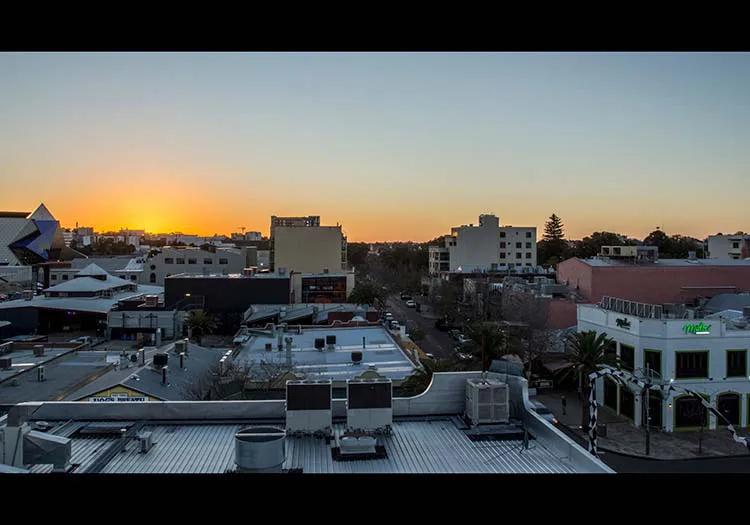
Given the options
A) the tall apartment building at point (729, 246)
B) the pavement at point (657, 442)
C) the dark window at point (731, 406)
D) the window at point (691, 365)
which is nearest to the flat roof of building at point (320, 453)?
the pavement at point (657, 442)

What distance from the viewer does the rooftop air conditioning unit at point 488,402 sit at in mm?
3842

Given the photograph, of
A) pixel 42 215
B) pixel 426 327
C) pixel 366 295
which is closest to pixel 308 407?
pixel 426 327

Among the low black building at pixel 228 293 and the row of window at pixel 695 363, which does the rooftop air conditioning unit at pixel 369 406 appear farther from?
the low black building at pixel 228 293

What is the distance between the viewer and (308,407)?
3828mm

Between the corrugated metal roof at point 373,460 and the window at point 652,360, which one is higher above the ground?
the corrugated metal roof at point 373,460

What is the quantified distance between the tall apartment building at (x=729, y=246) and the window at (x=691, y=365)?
13.5 meters

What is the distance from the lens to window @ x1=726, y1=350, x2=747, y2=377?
8.19 metres

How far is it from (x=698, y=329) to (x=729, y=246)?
48.3 feet

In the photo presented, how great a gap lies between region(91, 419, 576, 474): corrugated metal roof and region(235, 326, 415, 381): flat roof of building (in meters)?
3.47

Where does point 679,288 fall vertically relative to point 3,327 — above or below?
above
